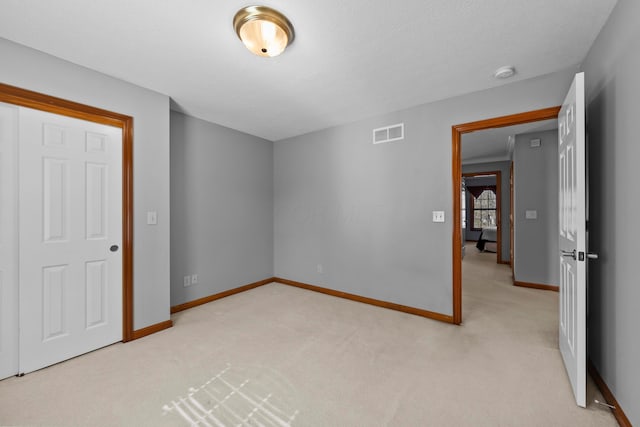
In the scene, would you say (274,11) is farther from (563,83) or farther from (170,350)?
(170,350)

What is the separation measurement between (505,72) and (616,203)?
4.73 ft

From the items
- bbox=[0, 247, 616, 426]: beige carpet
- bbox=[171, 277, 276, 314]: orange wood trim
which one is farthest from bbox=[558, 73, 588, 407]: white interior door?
bbox=[171, 277, 276, 314]: orange wood trim

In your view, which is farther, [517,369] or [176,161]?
[176,161]

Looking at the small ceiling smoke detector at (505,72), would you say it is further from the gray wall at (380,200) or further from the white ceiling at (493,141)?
the white ceiling at (493,141)

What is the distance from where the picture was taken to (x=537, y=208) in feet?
14.7

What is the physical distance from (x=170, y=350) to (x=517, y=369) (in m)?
2.90

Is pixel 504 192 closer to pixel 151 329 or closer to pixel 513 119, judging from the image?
pixel 513 119

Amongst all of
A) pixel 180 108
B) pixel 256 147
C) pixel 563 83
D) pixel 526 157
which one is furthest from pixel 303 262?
pixel 526 157

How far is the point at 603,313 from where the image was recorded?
5.93 ft

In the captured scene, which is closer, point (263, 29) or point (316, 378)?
point (263, 29)

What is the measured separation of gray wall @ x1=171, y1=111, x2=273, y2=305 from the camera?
340 cm

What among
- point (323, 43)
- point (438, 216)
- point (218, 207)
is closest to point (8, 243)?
point (218, 207)

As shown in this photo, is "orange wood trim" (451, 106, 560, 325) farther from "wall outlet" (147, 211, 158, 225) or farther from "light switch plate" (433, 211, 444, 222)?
"wall outlet" (147, 211, 158, 225)

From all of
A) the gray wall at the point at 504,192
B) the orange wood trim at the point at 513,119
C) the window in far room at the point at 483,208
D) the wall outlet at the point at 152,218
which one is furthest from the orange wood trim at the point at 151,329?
the window in far room at the point at 483,208
